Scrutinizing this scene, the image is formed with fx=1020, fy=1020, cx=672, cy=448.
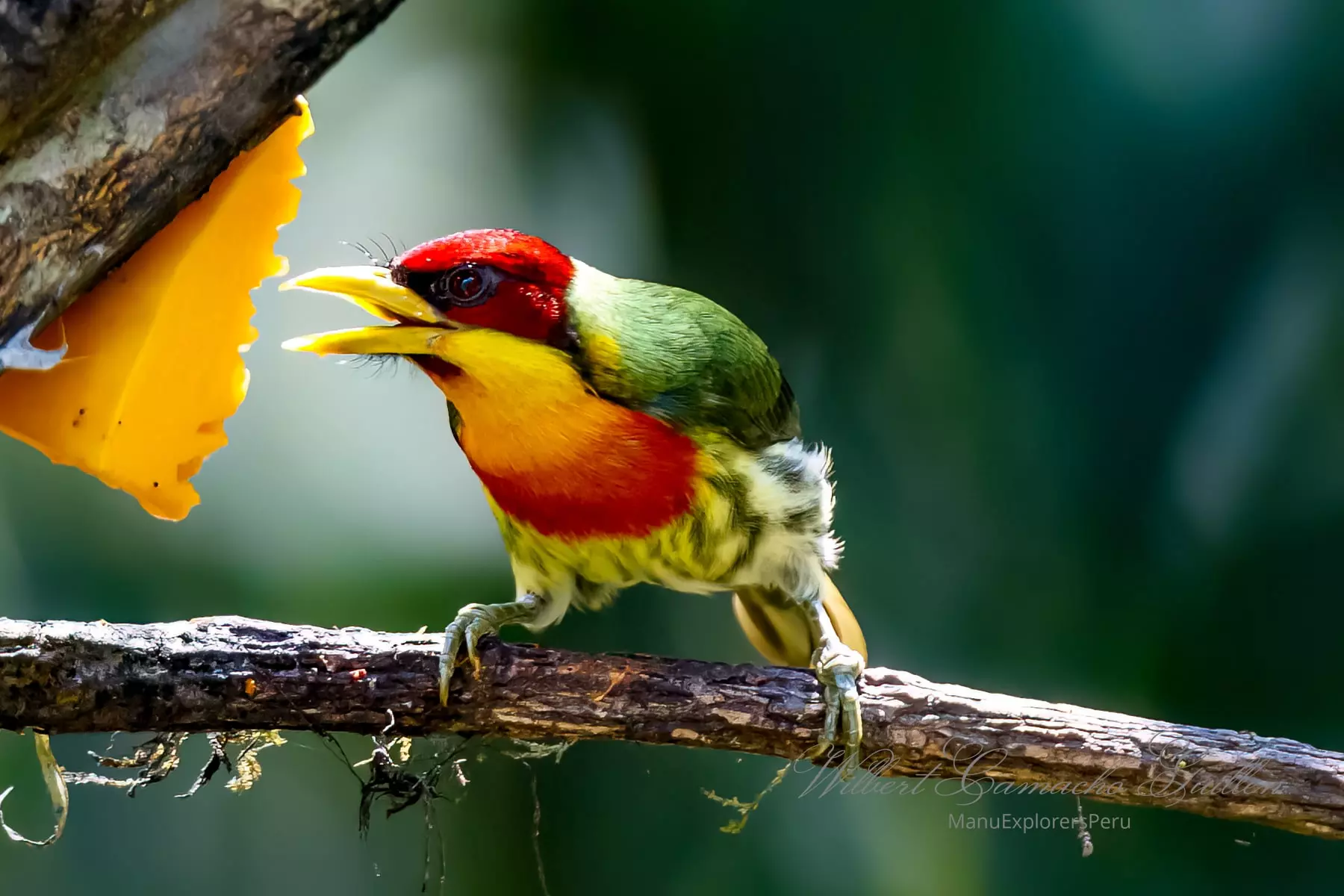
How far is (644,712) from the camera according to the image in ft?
5.68

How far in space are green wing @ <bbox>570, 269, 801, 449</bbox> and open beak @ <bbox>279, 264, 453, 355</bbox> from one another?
0.25m

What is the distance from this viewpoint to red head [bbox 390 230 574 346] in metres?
1.62

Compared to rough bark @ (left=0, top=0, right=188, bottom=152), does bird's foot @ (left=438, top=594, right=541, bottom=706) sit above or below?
below

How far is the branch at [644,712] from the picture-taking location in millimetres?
1634

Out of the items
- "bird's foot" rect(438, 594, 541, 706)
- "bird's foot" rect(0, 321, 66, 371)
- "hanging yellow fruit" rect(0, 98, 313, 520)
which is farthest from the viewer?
"bird's foot" rect(438, 594, 541, 706)

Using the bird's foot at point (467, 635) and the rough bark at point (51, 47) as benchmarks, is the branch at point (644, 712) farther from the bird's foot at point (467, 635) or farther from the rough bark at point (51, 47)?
the rough bark at point (51, 47)

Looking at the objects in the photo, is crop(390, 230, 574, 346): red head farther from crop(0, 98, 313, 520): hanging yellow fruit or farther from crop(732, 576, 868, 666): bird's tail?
crop(732, 576, 868, 666): bird's tail

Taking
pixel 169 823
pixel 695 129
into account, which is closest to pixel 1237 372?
pixel 695 129

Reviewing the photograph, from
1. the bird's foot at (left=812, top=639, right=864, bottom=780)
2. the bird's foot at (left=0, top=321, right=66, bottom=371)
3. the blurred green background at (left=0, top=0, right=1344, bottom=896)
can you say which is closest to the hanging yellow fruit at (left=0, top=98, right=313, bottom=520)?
the bird's foot at (left=0, top=321, right=66, bottom=371)

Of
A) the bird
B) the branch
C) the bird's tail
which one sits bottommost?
the branch

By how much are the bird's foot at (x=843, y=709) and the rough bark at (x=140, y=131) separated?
4.09 ft

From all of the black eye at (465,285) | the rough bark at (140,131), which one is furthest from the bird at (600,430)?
the rough bark at (140,131)

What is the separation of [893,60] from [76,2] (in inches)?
86.8

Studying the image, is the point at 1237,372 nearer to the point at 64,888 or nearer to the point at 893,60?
the point at 893,60
